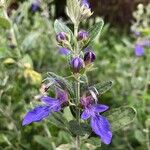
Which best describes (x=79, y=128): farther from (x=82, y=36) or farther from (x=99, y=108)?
(x=82, y=36)

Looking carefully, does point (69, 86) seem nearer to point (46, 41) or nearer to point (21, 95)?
point (21, 95)

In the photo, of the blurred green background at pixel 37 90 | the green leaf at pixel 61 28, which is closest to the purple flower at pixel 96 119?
the green leaf at pixel 61 28

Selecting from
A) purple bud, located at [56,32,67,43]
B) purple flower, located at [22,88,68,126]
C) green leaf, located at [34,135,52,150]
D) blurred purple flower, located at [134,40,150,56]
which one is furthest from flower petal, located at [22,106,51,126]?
blurred purple flower, located at [134,40,150,56]

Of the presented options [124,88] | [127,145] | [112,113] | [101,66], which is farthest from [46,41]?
[112,113]

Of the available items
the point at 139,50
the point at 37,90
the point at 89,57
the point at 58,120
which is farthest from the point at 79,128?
the point at 139,50

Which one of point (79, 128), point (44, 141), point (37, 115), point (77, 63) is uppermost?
point (77, 63)

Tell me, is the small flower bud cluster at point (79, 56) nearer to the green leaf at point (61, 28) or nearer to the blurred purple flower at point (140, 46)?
the green leaf at point (61, 28)
